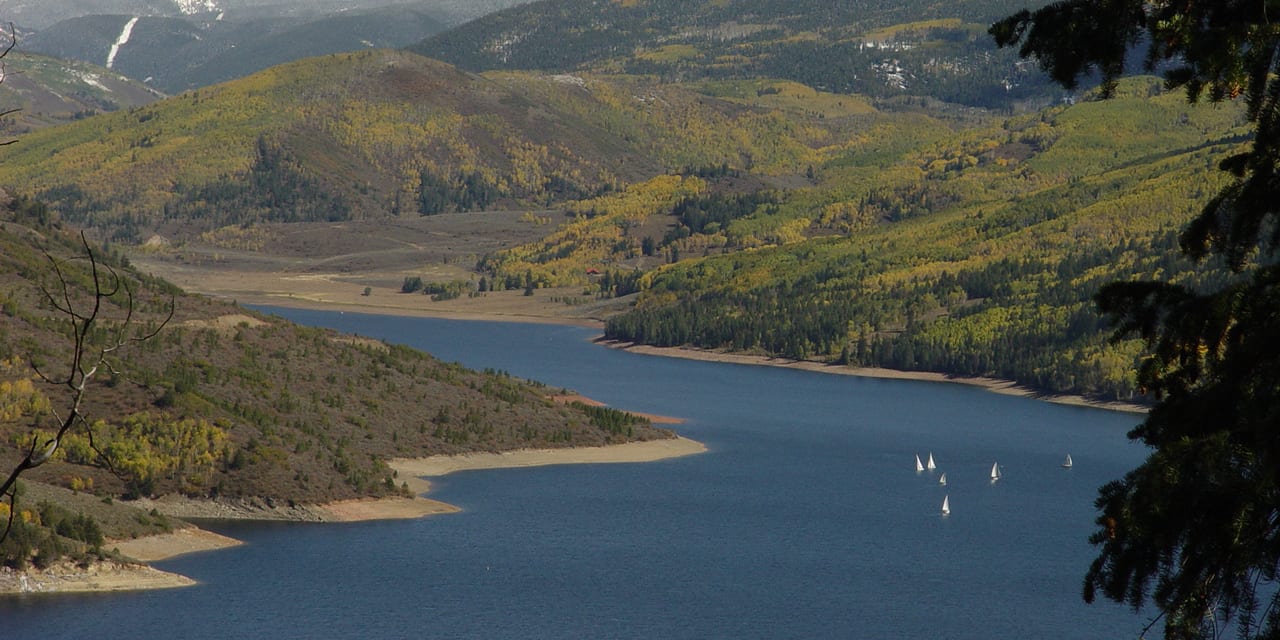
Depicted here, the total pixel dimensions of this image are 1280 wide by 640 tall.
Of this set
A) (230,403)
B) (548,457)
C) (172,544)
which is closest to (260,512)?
(172,544)

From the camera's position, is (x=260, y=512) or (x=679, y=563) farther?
(x=260, y=512)

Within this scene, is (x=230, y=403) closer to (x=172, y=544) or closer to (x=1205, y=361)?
(x=172, y=544)

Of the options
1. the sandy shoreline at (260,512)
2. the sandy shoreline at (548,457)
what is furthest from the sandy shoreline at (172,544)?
the sandy shoreline at (548,457)

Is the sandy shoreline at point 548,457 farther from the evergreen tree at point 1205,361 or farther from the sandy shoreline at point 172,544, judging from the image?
the evergreen tree at point 1205,361

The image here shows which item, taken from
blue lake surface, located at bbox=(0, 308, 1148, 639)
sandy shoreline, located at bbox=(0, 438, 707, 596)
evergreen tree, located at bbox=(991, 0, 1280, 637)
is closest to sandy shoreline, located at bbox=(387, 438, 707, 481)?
sandy shoreline, located at bbox=(0, 438, 707, 596)

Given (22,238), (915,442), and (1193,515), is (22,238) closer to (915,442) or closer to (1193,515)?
(915,442)

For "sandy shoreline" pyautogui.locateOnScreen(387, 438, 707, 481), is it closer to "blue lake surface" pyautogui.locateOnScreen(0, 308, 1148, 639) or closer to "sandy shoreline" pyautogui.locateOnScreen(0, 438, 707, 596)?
"sandy shoreline" pyautogui.locateOnScreen(0, 438, 707, 596)

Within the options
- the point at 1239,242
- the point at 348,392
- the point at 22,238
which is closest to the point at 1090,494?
the point at 348,392
